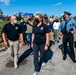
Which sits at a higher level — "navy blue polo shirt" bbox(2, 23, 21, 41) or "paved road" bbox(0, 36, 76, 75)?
"navy blue polo shirt" bbox(2, 23, 21, 41)

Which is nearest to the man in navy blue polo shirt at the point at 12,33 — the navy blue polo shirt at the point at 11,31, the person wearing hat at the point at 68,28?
the navy blue polo shirt at the point at 11,31

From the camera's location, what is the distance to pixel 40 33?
23.5 feet

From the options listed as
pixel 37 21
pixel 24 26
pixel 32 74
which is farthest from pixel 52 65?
pixel 24 26

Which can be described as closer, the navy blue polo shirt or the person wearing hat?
the navy blue polo shirt

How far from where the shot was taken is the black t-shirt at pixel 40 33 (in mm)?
7109

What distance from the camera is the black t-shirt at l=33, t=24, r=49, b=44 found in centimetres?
711

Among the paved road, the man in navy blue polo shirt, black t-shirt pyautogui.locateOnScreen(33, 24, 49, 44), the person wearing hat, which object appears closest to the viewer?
black t-shirt pyautogui.locateOnScreen(33, 24, 49, 44)

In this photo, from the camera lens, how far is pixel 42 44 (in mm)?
7270

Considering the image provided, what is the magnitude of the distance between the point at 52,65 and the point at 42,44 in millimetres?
1439

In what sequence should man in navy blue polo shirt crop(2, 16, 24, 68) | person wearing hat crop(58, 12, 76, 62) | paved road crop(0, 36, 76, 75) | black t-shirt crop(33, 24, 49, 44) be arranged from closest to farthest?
black t-shirt crop(33, 24, 49, 44), paved road crop(0, 36, 76, 75), man in navy blue polo shirt crop(2, 16, 24, 68), person wearing hat crop(58, 12, 76, 62)

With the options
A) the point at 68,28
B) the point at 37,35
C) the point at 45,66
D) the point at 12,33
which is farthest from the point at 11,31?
the point at 68,28

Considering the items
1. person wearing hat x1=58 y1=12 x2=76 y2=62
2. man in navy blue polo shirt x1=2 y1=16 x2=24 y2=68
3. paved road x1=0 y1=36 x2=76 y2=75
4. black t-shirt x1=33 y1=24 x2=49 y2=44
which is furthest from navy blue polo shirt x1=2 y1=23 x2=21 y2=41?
person wearing hat x1=58 y1=12 x2=76 y2=62

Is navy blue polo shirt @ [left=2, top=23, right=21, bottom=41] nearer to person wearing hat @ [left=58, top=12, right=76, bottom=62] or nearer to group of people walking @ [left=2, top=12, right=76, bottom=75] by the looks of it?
group of people walking @ [left=2, top=12, right=76, bottom=75]

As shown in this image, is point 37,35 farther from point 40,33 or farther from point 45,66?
point 45,66
